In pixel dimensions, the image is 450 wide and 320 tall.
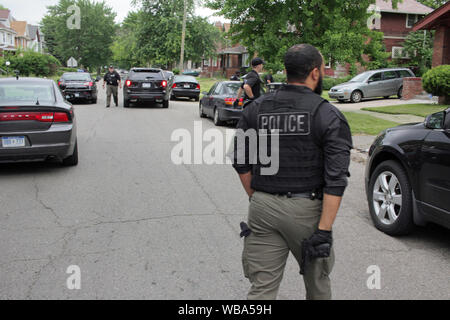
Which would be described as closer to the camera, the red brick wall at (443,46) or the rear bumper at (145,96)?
the rear bumper at (145,96)

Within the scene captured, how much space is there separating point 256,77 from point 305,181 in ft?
28.2

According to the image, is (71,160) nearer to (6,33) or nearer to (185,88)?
(185,88)

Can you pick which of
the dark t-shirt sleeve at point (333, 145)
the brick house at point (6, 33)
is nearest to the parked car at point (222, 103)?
the dark t-shirt sleeve at point (333, 145)

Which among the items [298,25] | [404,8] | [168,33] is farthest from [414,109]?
[168,33]

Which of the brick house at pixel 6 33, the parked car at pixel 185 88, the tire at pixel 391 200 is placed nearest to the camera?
the tire at pixel 391 200

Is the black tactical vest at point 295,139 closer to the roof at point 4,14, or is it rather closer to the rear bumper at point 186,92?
the rear bumper at point 186,92

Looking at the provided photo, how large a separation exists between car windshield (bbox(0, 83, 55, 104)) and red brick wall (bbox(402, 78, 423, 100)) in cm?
1993

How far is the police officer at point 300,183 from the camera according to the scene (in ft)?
8.40

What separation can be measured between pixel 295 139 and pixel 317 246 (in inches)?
22.8

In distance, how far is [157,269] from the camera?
4199 mm

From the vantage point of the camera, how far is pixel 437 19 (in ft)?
73.9

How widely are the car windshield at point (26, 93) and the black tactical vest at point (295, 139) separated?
644 cm

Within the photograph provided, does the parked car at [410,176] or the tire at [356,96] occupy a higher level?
the tire at [356,96]

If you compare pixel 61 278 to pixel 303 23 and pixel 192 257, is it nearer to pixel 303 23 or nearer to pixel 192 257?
pixel 192 257
